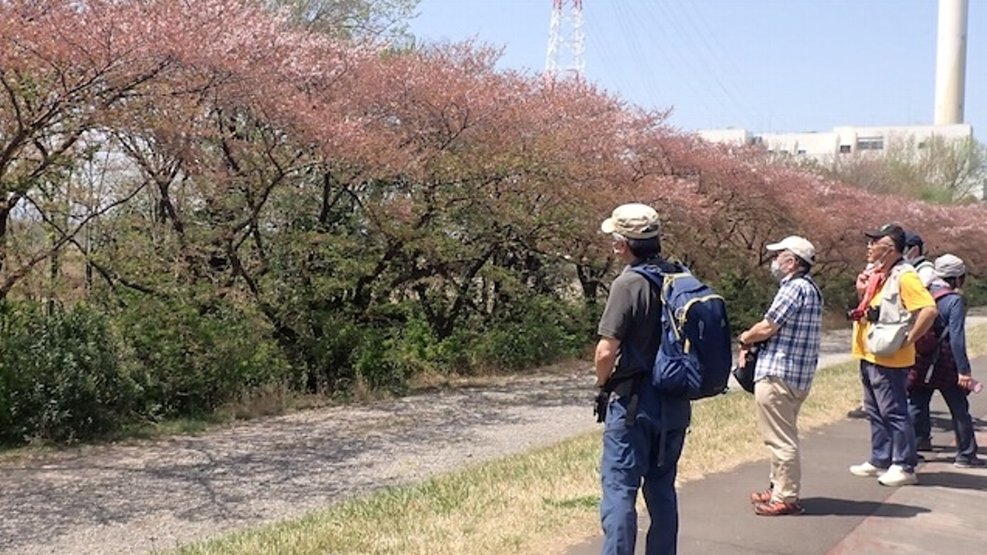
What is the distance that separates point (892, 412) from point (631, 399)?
3.21 m

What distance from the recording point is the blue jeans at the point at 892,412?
257 inches

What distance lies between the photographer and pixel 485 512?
573 centimetres

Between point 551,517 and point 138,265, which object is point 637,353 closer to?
point 551,517

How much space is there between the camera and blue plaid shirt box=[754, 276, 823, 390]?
18.8ft

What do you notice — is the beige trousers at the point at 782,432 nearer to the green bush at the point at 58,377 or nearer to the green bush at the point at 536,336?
the green bush at the point at 58,377

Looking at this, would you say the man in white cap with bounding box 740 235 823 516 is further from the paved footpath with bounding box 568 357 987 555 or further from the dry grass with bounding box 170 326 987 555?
the dry grass with bounding box 170 326 987 555

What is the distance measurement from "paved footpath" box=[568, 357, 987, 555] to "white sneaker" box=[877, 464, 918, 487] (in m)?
0.07

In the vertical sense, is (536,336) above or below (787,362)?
below

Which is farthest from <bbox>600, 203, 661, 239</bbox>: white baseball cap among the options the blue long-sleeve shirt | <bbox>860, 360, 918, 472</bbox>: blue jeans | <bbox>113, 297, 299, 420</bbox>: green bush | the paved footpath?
<bbox>113, 297, 299, 420</bbox>: green bush

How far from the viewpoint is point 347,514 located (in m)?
5.86

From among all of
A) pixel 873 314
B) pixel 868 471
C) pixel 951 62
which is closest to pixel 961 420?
pixel 868 471

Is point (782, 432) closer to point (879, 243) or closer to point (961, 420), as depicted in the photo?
point (879, 243)

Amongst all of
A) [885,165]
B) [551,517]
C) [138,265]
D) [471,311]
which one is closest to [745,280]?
[471,311]

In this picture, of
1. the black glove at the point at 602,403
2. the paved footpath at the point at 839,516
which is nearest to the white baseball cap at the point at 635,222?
the black glove at the point at 602,403
